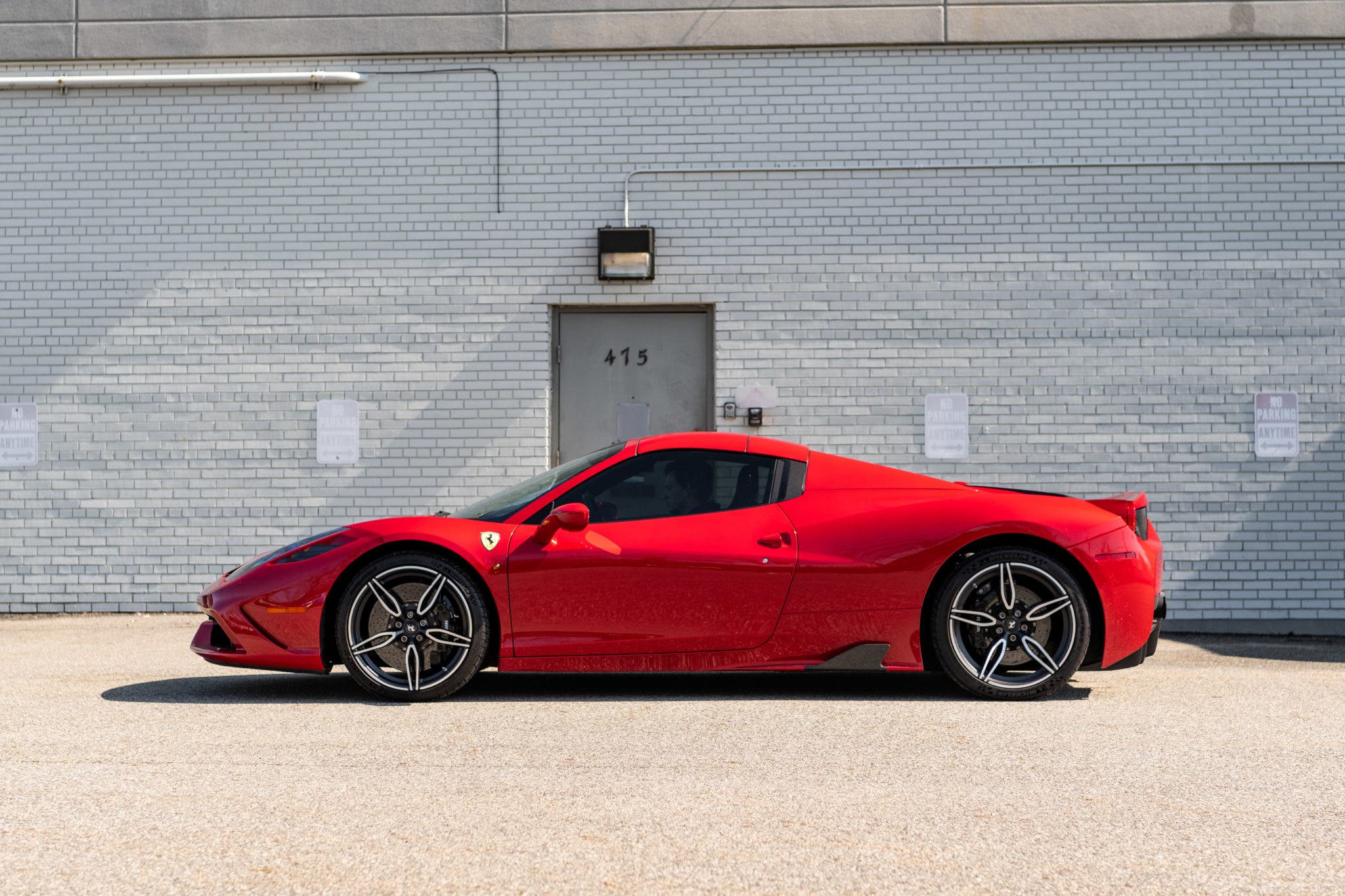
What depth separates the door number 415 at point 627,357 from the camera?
960cm

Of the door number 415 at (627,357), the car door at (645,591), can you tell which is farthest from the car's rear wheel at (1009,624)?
the door number 415 at (627,357)

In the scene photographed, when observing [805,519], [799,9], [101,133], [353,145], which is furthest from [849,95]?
[101,133]

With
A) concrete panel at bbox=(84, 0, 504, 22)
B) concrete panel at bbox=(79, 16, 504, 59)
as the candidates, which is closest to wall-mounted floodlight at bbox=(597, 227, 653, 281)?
concrete panel at bbox=(79, 16, 504, 59)

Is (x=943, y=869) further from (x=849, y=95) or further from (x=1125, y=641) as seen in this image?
(x=849, y=95)

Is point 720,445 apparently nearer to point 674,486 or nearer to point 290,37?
point 674,486

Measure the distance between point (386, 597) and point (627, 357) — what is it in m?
4.58

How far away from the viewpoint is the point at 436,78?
9.70m

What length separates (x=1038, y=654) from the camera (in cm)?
540

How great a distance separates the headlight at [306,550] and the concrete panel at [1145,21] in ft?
21.6

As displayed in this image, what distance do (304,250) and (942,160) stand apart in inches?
199

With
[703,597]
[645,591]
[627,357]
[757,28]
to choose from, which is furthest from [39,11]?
[703,597]

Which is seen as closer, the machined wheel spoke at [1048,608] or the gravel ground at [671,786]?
the gravel ground at [671,786]

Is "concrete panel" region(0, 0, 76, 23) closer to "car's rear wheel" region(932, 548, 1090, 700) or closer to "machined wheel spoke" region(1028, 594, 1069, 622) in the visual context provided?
"car's rear wheel" region(932, 548, 1090, 700)

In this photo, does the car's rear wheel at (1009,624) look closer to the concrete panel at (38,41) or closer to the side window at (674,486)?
the side window at (674,486)
